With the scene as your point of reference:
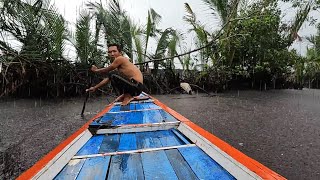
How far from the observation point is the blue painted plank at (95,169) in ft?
4.94

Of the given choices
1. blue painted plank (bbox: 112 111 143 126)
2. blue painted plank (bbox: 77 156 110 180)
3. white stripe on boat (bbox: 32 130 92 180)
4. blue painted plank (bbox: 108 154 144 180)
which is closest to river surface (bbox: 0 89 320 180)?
white stripe on boat (bbox: 32 130 92 180)

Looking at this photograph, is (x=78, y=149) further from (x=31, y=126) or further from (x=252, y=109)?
(x=252, y=109)

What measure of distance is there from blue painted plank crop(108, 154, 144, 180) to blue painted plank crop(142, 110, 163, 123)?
1.06 meters

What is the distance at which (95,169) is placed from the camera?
5.24ft

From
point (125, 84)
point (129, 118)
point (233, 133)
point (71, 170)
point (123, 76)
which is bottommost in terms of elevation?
point (233, 133)

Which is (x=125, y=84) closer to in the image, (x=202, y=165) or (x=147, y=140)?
(x=147, y=140)

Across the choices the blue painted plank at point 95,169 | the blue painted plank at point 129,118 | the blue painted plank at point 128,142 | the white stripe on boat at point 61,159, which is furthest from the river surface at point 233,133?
the blue painted plank at point 95,169

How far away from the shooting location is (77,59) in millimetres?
8727

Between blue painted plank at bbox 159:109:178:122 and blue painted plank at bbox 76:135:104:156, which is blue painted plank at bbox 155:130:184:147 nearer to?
blue painted plank at bbox 159:109:178:122

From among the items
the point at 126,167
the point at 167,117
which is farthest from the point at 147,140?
the point at 167,117

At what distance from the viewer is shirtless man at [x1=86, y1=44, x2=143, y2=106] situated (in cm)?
421

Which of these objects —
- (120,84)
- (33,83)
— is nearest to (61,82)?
(33,83)

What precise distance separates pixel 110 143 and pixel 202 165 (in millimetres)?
832

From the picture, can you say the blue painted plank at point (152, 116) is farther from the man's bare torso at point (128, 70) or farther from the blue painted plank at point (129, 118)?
the man's bare torso at point (128, 70)
